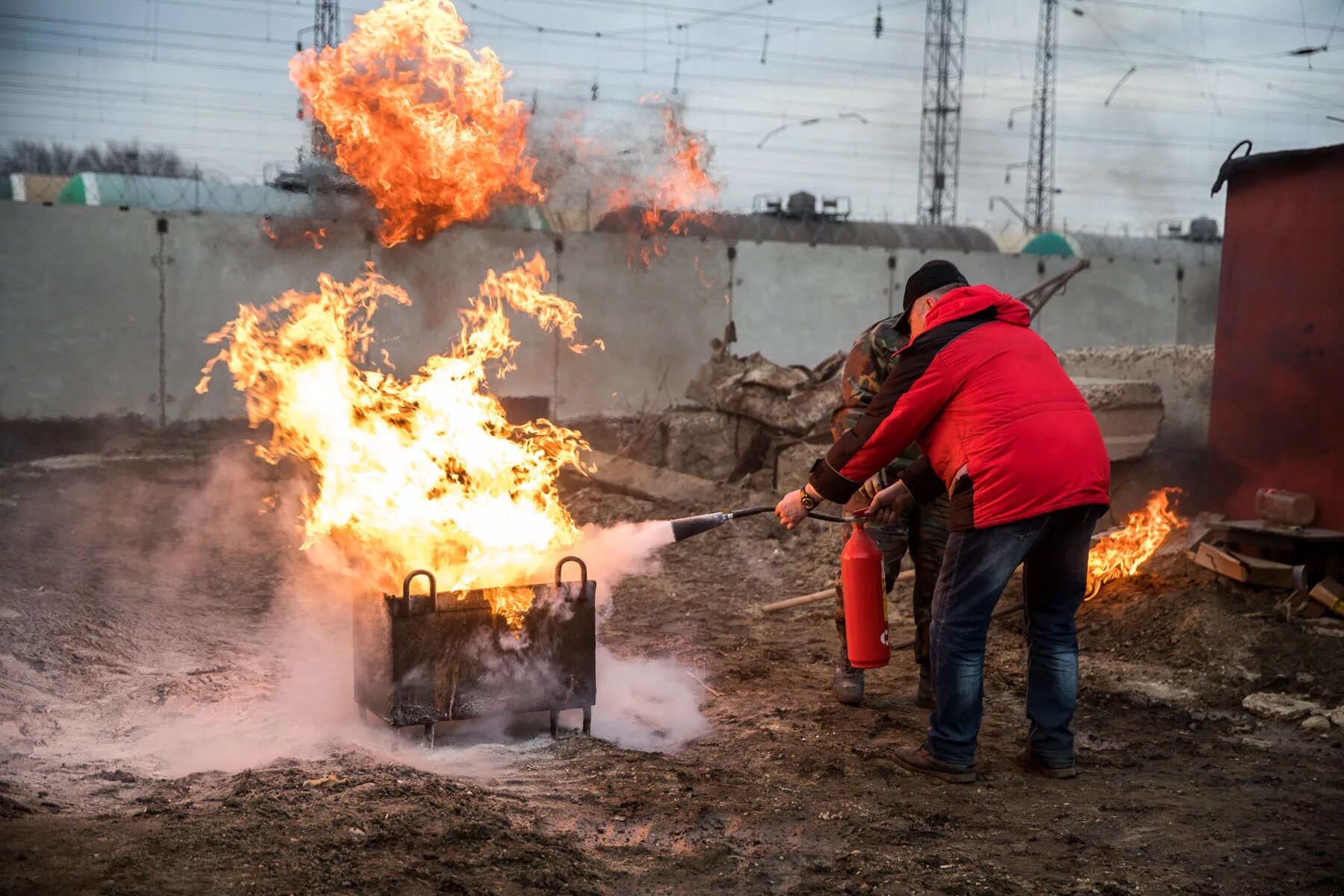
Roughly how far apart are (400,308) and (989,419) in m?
13.1

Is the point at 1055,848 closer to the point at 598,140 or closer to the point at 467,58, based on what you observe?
the point at 467,58

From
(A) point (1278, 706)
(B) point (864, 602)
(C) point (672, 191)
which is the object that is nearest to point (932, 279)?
(B) point (864, 602)

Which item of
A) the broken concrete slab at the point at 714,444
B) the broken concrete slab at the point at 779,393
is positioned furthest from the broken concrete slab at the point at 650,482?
the broken concrete slab at the point at 779,393

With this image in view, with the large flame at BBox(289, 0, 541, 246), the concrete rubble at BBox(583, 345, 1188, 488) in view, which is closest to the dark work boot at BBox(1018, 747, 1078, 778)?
the large flame at BBox(289, 0, 541, 246)

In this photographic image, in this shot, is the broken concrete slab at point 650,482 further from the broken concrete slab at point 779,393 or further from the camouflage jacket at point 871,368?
the camouflage jacket at point 871,368

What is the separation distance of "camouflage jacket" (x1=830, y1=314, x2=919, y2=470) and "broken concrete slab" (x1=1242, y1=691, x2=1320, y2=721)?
7.30 feet

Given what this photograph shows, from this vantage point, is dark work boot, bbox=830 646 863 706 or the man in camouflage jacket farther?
dark work boot, bbox=830 646 863 706

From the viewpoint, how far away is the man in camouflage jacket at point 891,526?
17.7 ft

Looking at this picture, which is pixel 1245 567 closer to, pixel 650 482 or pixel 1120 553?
pixel 1120 553

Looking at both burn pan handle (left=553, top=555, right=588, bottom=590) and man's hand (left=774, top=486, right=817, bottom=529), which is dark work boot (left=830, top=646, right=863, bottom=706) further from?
burn pan handle (left=553, top=555, right=588, bottom=590)

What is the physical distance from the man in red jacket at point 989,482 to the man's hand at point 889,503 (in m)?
0.52

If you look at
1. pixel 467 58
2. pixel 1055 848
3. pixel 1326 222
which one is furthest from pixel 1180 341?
pixel 1055 848

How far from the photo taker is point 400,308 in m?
16.0

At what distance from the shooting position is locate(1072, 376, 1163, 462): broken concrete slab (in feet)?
30.9
